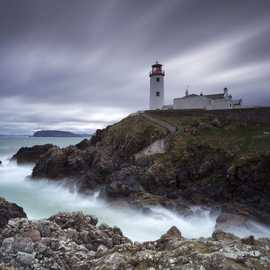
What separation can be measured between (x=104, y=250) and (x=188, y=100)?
3384 cm

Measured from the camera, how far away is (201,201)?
1817cm

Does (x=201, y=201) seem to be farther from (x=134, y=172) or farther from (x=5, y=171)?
(x=5, y=171)

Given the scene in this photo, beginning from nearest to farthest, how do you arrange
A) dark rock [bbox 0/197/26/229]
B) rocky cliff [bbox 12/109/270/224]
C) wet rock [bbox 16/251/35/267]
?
1. wet rock [bbox 16/251/35/267]
2. dark rock [bbox 0/197/26/229]
3. rocky cliff [bbox 12/109/270/224]

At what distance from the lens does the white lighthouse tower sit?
140 feet

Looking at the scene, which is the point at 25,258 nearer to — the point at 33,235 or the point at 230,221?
the point at 33,235

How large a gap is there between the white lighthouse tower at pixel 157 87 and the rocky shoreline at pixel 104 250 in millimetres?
32139

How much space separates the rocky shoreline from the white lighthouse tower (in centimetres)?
3214

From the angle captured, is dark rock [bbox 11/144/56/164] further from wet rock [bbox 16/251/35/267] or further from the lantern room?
wet rock [bbox 16/251/35/267]

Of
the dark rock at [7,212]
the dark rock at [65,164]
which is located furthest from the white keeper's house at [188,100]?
the dark rock at [7,212]

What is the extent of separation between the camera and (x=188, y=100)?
4009cm

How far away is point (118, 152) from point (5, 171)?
780 inches

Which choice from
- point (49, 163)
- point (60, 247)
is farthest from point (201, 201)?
point (49, 163)

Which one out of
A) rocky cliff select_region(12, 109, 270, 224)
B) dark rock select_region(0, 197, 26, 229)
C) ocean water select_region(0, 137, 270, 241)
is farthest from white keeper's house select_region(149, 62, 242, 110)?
dark rock select_region(0, 197, 26, 229)

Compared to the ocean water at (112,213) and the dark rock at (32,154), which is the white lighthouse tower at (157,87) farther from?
the ocean water at (112,213)
